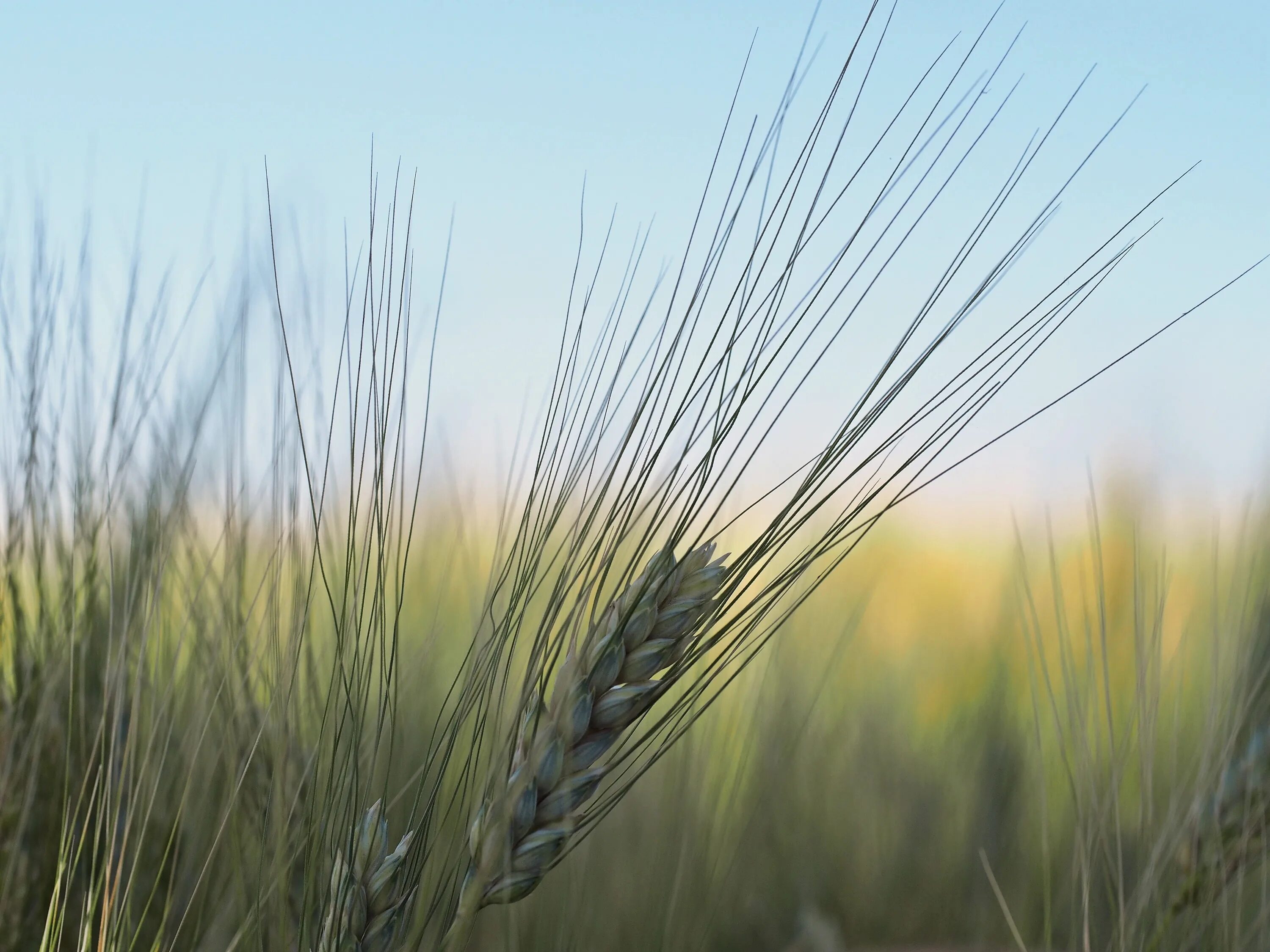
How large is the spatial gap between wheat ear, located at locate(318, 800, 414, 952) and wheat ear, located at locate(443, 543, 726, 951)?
0.04 m

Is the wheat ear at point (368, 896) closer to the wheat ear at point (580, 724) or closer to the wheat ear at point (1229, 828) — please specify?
the wheat ear at point (580, 724)

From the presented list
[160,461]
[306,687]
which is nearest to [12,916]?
[306,687]

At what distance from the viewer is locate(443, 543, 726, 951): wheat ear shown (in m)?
0.56

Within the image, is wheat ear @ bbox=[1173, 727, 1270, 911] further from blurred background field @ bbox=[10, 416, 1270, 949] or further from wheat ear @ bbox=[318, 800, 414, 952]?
wheat ear @ bbox=[318, 800, 414, 952]

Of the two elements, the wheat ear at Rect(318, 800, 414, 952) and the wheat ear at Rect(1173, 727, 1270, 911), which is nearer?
the wheat ear at Rect(318, 800, 414, 952)

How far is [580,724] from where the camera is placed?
0.58m

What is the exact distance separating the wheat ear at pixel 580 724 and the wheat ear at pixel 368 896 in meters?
0.04

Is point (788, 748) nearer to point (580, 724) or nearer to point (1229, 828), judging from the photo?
point (1229, 828)

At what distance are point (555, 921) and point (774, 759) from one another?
0.29m

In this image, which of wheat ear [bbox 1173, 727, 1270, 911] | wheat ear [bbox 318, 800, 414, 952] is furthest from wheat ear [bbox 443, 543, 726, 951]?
wheat ear [bbox 1173, 727, 1270, 911]

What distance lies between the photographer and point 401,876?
1.98ft

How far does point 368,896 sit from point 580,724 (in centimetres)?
18

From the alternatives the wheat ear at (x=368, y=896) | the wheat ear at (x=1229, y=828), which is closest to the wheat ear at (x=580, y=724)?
the wheat ear at (x=368, y=896)

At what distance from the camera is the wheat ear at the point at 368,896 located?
59 cm
